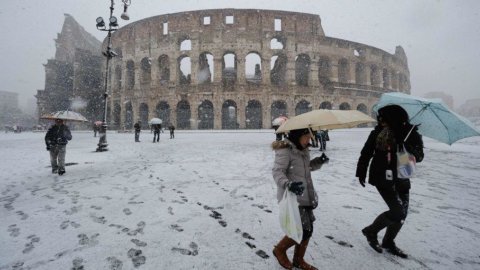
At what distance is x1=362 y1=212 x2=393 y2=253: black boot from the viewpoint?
7.91ft

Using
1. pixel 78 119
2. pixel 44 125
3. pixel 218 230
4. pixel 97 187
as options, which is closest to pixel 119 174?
pixel 97 187

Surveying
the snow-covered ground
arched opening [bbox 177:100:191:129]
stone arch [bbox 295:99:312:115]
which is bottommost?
the snow-covered ground

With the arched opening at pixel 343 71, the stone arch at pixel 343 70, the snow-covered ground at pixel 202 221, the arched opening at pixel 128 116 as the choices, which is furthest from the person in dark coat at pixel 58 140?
the arched opening at pixel 343 71

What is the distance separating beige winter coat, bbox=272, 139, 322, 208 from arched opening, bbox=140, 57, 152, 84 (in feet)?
91.8

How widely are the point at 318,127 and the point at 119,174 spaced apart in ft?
17.6

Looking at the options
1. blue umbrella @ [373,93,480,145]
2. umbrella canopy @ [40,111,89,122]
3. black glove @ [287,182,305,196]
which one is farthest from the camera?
umbrella canopy @ [40,111,89,122]

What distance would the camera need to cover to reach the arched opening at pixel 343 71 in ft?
93.7

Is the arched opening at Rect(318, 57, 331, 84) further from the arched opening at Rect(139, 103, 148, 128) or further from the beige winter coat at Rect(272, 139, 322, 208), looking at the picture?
the beige winter coat at Rect(272, 139, 322, 208)

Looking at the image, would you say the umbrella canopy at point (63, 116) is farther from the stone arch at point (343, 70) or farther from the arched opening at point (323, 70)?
the stone arch at point (343, 70)

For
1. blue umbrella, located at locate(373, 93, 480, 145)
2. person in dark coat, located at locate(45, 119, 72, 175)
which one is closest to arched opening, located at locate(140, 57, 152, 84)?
person in dark coat, located at locate(45, 119, 72, 175)

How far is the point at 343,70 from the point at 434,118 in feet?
98.1

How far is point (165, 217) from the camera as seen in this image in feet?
11.1

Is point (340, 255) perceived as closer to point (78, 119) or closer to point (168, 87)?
point (78, 119)

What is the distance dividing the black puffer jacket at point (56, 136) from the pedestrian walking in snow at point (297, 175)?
5.84 metres
